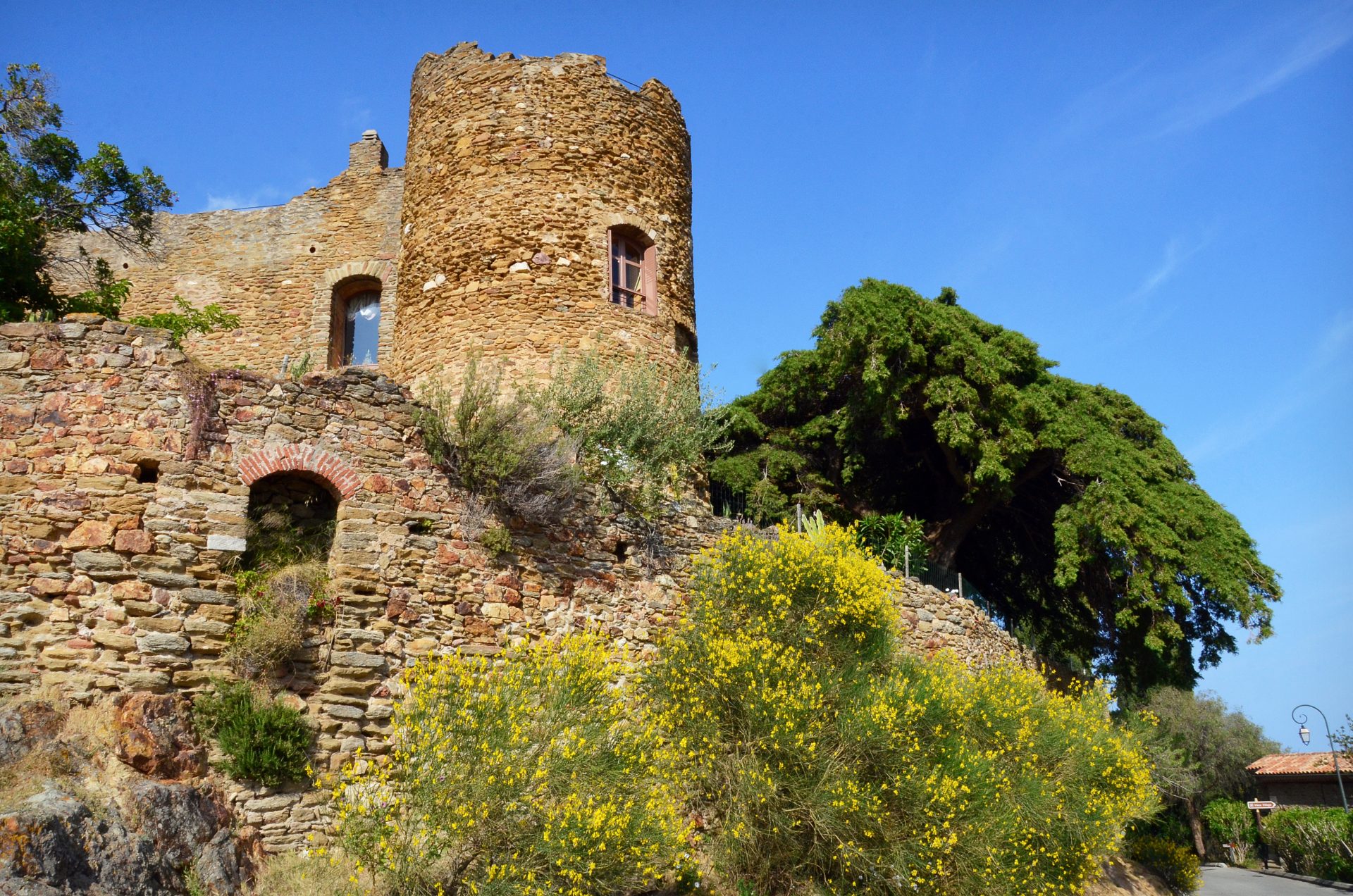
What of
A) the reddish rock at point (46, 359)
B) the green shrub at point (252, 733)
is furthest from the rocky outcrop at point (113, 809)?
the reddish rock at point (46, 359)

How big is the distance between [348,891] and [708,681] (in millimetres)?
3731

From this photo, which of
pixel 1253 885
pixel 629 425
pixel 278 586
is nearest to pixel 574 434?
pixel 629 425

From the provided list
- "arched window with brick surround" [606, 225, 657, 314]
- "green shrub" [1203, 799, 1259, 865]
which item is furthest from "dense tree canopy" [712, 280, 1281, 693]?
"green shrub" [1203, 799, 1259, 865]

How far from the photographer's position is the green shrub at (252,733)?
7.40 metres

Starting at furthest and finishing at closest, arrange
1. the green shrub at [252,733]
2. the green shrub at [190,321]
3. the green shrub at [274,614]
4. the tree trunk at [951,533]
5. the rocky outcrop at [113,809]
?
the tree trunk at [951,533] → the green shrub at [190,321] → the green shrub at [274,614] → the green shrub at [252,733] → the rocky outcrop at [113,809]

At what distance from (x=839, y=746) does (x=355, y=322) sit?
11331 millimetres

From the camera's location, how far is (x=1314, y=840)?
2650cm

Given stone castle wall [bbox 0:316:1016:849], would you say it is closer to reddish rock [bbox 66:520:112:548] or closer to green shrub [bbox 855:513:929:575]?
reddish rock [bbox 66:520:112:548]

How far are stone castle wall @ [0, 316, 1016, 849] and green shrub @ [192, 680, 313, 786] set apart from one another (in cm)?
14

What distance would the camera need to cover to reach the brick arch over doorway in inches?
333

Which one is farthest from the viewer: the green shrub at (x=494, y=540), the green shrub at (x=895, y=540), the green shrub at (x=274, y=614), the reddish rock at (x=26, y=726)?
the green shrub at (x=895, y=540)

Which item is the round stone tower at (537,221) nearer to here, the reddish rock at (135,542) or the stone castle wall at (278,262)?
the stone castle wall at (278,262)

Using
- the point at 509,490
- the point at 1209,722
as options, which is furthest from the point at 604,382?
the point at 1209,722

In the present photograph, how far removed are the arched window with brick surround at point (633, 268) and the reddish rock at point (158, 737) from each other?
769 cm
